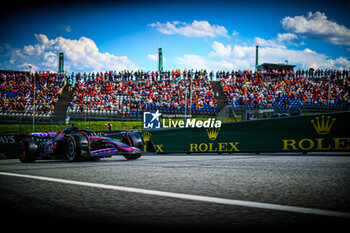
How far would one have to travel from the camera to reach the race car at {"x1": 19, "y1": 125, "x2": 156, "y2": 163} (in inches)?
381

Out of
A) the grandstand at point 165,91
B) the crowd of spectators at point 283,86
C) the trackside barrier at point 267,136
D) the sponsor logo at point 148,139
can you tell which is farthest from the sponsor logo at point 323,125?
the crowd of spectators at point 283,86

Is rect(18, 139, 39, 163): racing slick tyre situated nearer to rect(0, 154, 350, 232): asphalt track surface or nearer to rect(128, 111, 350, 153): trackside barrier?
rect(128, 111, 350, 153): trackside barrier

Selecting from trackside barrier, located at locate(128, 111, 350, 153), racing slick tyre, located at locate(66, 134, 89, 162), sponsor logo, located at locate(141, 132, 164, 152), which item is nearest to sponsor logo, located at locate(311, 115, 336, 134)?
trackside barrier, located at locate(128, 111, 350, 153)

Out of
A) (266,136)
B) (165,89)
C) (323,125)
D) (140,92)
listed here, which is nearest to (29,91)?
(140,92)

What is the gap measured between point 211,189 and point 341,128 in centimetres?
806

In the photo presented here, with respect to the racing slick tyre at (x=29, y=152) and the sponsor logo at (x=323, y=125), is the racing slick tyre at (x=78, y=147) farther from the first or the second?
the sponsor logo at (x=323, y=125)

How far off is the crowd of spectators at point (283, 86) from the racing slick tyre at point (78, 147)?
74.4 feet

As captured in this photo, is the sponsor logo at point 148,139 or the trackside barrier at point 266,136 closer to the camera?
the trackside barrier at point 266,136

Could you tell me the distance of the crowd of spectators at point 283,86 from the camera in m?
31.8

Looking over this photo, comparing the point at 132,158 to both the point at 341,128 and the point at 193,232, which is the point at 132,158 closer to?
the point at 341,128

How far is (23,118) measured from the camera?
74.8 ft

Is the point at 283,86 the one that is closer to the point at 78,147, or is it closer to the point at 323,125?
the point at 323,125

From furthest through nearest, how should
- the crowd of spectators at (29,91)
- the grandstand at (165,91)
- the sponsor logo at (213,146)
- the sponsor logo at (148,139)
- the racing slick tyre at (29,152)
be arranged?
the crowd of spectators at (29,91) → the grandstand at (165,91) → the sponsor logo at (148,139) → the sponsor logo at (213,146) → the racing slick tyre at (29,152)

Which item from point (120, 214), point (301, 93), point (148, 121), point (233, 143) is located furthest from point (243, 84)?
point (120, 214)
